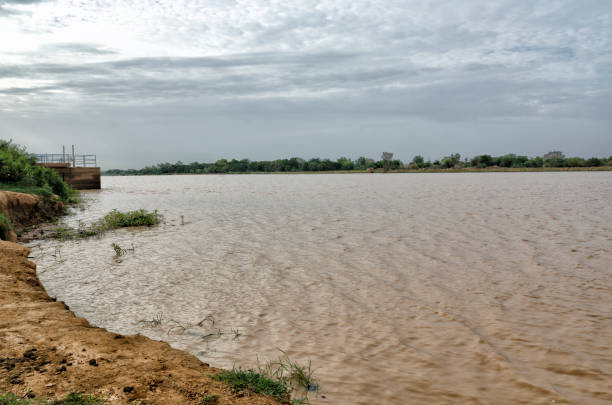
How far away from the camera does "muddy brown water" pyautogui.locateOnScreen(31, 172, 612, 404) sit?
475 cm

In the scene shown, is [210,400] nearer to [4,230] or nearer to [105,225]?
[4,230]

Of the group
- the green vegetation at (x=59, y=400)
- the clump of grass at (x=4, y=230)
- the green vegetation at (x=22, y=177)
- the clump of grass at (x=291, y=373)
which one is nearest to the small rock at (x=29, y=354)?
the green vegetation at (x=59, y=400)

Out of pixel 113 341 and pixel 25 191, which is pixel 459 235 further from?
pixel 25 191

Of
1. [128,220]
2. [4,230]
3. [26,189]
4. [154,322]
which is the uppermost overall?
[26,189]

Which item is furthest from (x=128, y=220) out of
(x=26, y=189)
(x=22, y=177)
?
(x=22, y=177)

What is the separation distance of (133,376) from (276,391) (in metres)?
1.40

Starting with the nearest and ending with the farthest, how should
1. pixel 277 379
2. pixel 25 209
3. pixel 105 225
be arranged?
pixel 277 379 < pixel 105 225 < pixel 25 209

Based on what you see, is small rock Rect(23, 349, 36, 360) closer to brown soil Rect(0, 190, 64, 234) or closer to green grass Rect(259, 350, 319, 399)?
green grass Rect(259, 350, 319, 399)

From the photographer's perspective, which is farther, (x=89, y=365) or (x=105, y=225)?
(x=105, y=225)

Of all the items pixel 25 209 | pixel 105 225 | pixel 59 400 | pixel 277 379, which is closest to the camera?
pixel 59 400

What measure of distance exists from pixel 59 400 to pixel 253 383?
1.71 meters

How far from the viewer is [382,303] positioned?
740cm

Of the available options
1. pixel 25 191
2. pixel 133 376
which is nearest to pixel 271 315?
pixel 133 376

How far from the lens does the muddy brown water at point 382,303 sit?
187 inches
